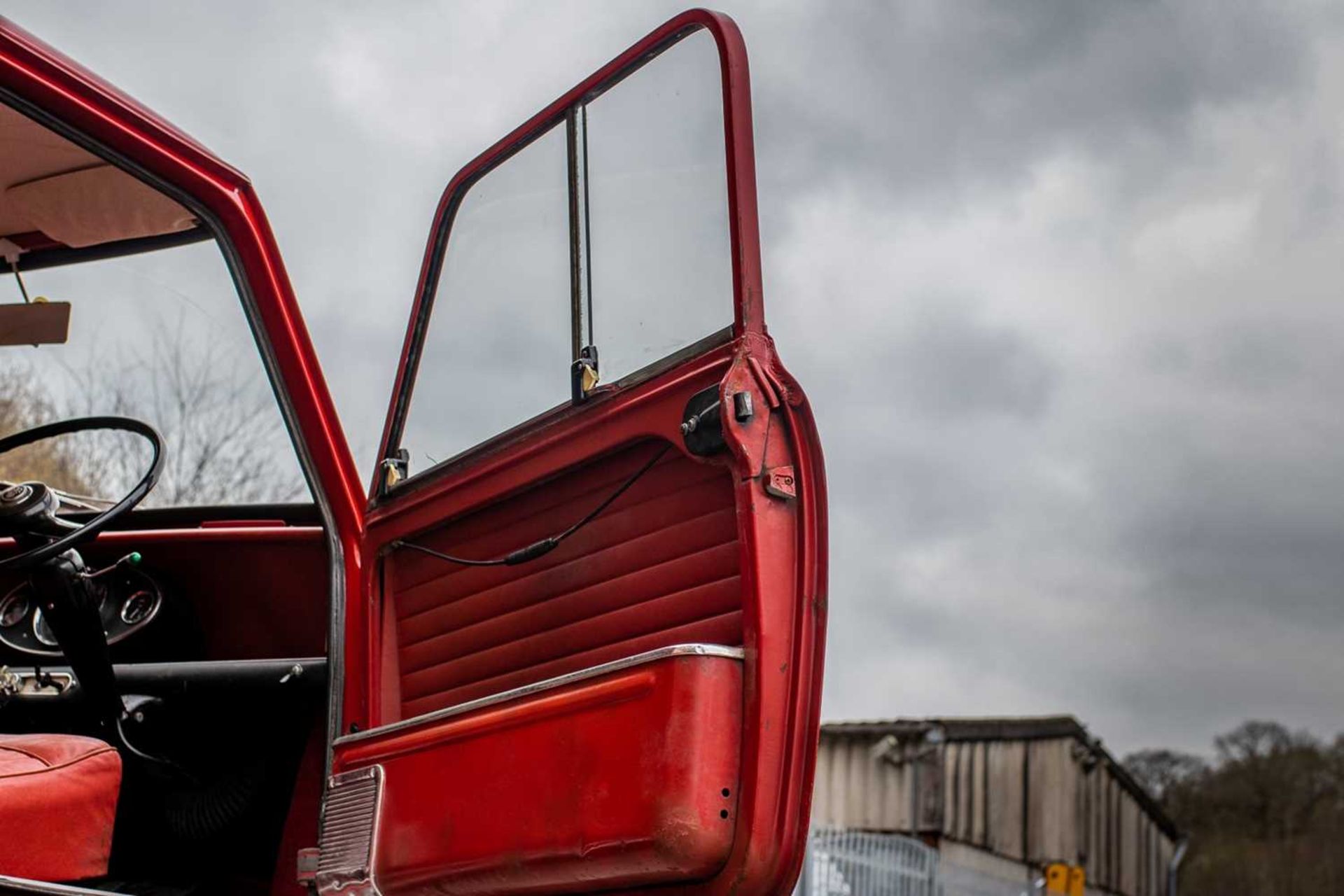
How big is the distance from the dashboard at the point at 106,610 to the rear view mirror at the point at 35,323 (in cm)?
47

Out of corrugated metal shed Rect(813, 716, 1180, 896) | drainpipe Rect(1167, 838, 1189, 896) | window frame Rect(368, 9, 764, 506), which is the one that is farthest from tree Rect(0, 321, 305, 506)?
drainpipe Rect(1167, 838, 1189, 896)

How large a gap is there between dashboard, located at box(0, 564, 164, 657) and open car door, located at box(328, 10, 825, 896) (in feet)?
1.74

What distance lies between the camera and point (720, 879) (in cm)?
171

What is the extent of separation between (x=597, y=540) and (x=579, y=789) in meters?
0.45

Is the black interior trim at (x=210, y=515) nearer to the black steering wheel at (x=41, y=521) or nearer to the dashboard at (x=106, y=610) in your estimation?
the dashboard at (x=106, y=610)

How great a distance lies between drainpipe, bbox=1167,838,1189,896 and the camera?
27.5m

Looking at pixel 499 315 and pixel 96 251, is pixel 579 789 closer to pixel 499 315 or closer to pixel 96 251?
pixel 499 315

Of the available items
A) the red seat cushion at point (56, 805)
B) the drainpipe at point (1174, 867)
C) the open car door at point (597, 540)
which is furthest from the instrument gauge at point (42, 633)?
the drainpipe at point (1174, 867)

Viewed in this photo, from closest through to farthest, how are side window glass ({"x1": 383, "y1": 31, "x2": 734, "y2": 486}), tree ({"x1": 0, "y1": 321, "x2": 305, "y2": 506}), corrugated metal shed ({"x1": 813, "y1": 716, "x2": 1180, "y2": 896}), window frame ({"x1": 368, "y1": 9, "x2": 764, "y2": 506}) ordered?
1. window frame ({"x1": 368, "y1": 9, "x2": 764, "y2": 506})
2. side window glass ({"x1": 383, "y1": 31, "x2": 734, "y2": 486})
3. tree ({"x1": 0, "y1": 321, "x2": 305, "y2": 506})
4. corrugated metal shed ({"x1": 813, "y1": 716, "x2": 1180, "y2": 896})

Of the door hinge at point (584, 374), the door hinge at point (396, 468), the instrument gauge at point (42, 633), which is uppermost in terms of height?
the door hinge at point (584, 374)

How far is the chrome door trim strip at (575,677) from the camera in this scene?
1716 mm

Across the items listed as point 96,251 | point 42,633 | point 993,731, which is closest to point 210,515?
point 42,633

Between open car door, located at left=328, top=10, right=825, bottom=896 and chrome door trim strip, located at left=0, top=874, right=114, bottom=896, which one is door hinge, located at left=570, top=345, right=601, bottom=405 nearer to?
open car door, located at left=328, top=10, right=825, bottom=896

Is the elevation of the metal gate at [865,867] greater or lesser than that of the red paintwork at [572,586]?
lesser
